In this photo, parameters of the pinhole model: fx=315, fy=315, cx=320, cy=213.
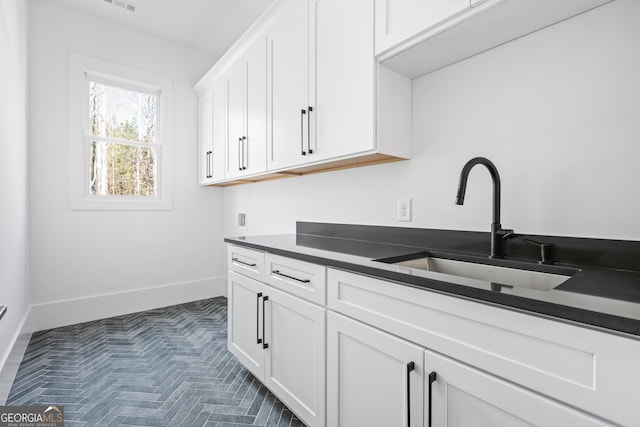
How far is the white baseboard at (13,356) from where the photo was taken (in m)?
1.85

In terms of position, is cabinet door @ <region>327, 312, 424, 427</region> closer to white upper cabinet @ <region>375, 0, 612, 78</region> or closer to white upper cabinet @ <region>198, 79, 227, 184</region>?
white upper cabinet @ <region>375, 0, 612, 78</region>

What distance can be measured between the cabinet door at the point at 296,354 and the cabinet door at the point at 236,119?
1406 millimetres

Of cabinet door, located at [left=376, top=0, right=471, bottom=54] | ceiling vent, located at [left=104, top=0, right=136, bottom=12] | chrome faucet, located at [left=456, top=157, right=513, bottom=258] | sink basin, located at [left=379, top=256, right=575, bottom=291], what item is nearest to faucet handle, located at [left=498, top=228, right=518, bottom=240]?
chrome faucet, located at [left=456, top=157, right=513, bottom=258]

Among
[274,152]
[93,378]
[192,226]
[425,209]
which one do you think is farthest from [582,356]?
[192,226]

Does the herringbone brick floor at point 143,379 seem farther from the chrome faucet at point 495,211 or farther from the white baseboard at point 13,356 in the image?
the chrome faucet at point 495,211

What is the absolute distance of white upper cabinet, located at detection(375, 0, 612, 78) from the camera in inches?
44.6

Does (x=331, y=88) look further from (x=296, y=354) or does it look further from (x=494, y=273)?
(x=296, y=354)

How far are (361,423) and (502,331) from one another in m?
0.70

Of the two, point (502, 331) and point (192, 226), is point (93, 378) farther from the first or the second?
point (502, 331)

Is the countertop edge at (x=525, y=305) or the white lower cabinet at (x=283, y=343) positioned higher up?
the countertop edge at (x=525, y=305)

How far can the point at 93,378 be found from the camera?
2023 millimetres

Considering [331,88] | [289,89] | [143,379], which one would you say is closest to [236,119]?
[289,89]

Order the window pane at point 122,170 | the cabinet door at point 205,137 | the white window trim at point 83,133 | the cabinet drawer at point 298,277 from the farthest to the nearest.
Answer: the cabinet door at point 205,137 → the window pane at point 122,170 → the white window trim at point 83,133 → the cabinet drawer at point 298,277

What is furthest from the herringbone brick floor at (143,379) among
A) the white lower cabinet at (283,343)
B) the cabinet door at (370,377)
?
the cabinet door at (370,377)
